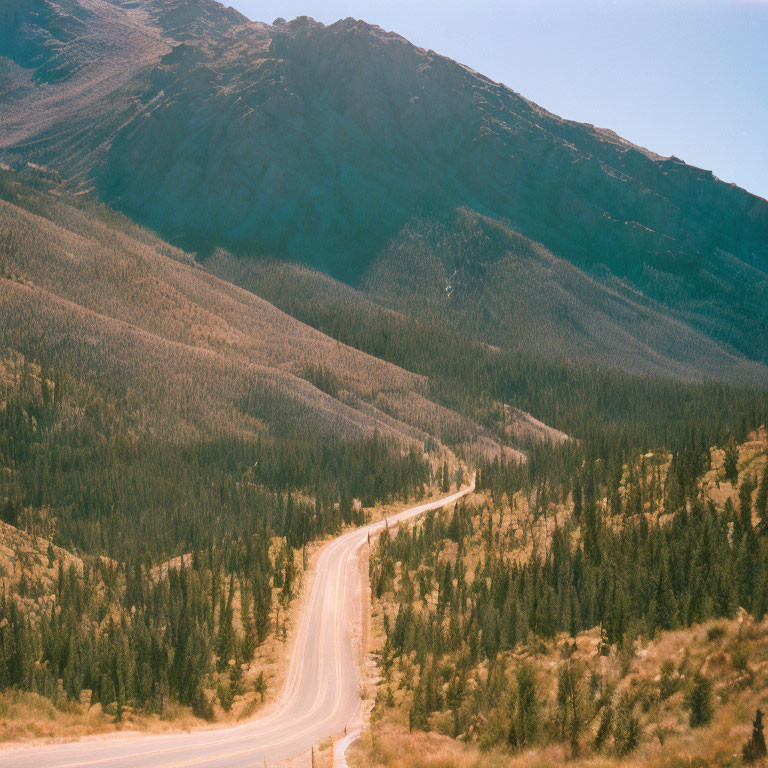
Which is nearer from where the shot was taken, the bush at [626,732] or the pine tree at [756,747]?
the pine tree at [756,747]

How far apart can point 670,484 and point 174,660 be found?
52.3 meters

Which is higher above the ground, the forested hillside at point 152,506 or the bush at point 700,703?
the bush at point 700,703

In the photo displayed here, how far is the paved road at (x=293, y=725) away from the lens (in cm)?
4553

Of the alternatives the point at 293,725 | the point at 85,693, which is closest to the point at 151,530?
the point at 85,693

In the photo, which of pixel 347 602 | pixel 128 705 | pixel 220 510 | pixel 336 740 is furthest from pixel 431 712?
pixel 220 510

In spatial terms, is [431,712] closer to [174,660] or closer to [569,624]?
[569,624]

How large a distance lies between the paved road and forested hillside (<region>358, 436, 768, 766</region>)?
3.54 meters

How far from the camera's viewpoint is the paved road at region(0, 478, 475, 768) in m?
45.5

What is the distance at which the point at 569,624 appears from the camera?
60.6 meters

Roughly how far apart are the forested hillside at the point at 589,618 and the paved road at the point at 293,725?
139 inches

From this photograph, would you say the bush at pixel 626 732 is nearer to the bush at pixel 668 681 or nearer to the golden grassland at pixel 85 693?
the bush at pixel 668 681

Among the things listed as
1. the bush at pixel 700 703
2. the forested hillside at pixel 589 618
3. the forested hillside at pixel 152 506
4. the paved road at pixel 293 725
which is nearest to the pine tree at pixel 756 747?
the forested hillside at pixel 589 618

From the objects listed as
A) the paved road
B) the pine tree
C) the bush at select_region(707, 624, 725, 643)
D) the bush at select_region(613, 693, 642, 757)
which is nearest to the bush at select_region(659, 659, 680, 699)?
the bush at select_region(613, 693, 642, 757)

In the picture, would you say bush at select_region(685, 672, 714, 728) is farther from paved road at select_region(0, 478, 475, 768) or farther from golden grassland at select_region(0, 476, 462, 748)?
paved road at select_region(0, 478, 475, 768)
